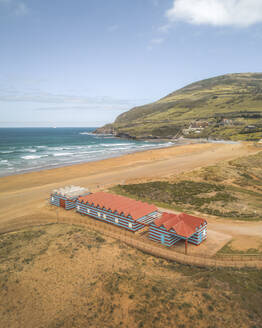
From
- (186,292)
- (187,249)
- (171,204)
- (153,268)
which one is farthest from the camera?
(171,204)

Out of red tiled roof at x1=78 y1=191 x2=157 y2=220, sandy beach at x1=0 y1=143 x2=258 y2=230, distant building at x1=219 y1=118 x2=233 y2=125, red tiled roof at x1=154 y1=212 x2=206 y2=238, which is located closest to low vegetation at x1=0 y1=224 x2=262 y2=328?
red tiled roof at x1=154 y1=212 x2=206 y2=238

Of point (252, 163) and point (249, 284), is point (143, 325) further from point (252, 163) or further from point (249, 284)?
point (252, 163)

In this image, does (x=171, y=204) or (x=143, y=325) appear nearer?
(x=143, y=325)

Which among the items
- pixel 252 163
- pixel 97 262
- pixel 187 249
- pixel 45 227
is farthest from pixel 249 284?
pixel 252 163

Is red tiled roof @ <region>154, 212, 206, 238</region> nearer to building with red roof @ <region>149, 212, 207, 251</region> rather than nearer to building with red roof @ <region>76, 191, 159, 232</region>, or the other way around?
building with red roof @ <region>149, 212, 207, 251</region>

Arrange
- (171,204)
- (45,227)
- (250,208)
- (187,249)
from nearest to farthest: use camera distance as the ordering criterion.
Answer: (187,249)
(45,227)
(250,208)
(171,204)
